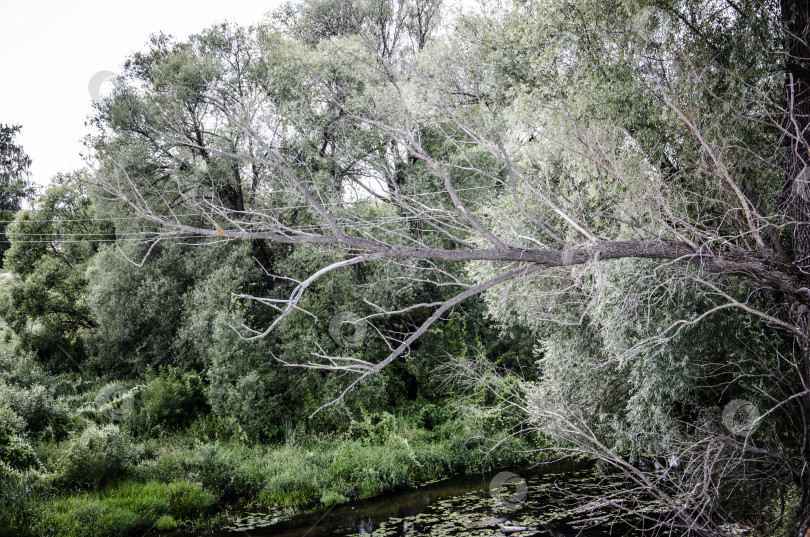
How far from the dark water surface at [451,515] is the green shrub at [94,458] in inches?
102

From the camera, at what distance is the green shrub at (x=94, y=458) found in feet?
33.4

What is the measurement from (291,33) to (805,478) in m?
18.7

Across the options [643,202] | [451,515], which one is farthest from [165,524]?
[643,202]

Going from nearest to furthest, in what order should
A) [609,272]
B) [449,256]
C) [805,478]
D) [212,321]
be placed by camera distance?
1. [449,256]
2. [805,478]
3. [609,272]
4. [212,321]

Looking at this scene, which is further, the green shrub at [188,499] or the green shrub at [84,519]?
the green shrub at [188,499]

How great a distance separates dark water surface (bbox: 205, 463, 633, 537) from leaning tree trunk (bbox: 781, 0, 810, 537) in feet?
12.8

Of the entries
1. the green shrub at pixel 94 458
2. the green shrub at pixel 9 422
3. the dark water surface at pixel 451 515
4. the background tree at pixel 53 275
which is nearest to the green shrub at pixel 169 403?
the green shrub at pixel 94 458

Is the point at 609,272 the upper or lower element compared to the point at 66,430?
upper

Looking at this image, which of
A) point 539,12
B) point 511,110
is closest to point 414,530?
point 511,110

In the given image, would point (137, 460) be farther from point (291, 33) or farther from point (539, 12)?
point (291, 33)

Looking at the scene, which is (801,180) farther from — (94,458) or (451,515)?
(94,458)

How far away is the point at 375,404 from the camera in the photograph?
49.5 feet

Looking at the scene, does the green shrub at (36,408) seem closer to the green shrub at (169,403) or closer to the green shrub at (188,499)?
the green shrub at (169,403)

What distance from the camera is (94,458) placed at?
1030 cm
